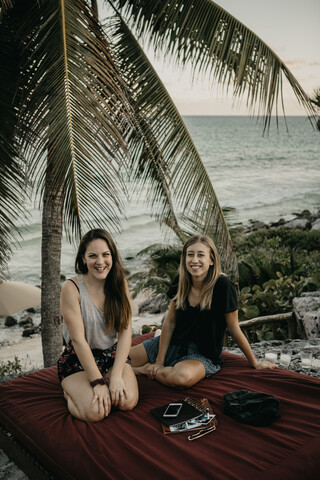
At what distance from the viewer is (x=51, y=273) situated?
5.24 m

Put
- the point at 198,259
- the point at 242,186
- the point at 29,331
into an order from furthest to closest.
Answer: the point at 242,186 < the point at 29,331 < the point at 198,259

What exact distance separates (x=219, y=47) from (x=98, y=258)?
287 centimetres

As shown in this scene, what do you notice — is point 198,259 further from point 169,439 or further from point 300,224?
point 300,224

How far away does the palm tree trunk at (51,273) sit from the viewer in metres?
5.06

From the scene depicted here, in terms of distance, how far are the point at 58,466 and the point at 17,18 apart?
13.2ft

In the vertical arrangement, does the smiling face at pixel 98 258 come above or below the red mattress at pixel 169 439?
above

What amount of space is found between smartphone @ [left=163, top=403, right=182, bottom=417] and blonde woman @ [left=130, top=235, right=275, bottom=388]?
1.47ft

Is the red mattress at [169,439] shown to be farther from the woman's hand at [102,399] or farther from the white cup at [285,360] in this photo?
the white cup at [285,360]

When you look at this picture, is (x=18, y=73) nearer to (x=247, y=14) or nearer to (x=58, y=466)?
(x=58, y=466)

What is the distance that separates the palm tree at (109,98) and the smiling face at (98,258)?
0.85 feet

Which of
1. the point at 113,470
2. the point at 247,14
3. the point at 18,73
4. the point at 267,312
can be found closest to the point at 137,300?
the point at 267,312

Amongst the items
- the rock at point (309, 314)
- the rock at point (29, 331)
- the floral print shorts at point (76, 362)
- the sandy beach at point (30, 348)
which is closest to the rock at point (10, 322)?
the rock at point (29, 331)

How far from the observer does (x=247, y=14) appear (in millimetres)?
12430

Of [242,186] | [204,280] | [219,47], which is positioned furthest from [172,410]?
[242,186]
